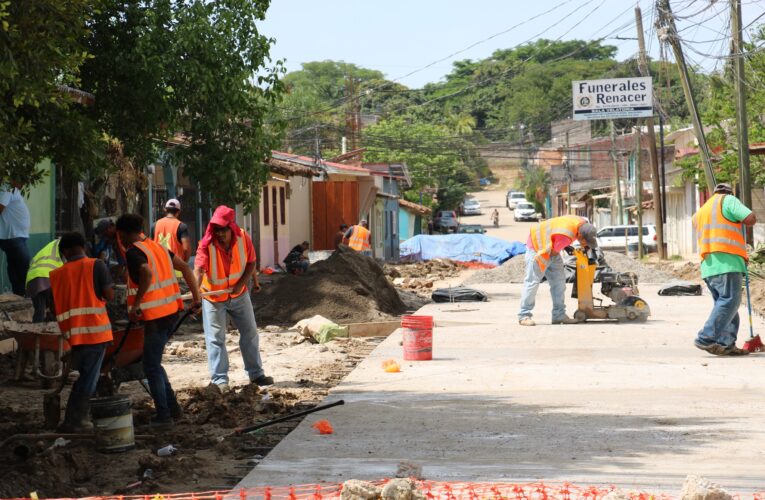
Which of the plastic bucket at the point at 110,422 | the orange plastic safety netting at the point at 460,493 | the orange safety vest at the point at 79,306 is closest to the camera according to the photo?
the orange plastic safety netting at the point at 460,493

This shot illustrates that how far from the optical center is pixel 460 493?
6.07m

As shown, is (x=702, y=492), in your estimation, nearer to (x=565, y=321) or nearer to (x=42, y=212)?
(x=565, y=321)

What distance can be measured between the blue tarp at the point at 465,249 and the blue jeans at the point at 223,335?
3171 cm

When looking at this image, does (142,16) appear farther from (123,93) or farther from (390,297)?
(390,297)

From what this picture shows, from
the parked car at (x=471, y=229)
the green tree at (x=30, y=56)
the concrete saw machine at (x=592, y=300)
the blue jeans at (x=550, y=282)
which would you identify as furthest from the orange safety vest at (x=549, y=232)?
the parked car at (x=471, y=229)

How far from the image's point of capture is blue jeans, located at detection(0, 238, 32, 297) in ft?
46.1

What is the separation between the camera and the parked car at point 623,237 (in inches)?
2005

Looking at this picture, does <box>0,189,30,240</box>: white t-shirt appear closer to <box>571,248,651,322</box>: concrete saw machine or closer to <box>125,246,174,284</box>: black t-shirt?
<box>125,246,174,284</box>: black t-shirt

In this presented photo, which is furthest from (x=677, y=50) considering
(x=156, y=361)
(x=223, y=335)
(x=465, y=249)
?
(x=156, y=361)

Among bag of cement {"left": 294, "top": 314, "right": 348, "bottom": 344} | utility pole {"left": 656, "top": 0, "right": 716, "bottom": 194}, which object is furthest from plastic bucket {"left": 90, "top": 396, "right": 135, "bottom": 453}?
utility pole {"left": 656, "top": 0, "right": 716, "bottom": 194}

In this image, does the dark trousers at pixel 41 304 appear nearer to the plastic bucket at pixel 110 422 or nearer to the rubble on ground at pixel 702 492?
the plastic bucket at pixel 110 422

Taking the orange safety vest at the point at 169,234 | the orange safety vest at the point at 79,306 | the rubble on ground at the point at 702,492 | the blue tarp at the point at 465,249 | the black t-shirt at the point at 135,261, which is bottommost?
the rubble on ground at the point at 702,492

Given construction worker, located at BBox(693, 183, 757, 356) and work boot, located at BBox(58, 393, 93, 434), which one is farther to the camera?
construction worker, located at BBox(693, 183, 757, 356)

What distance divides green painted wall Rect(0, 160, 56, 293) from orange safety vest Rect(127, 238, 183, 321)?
7.78 meters
